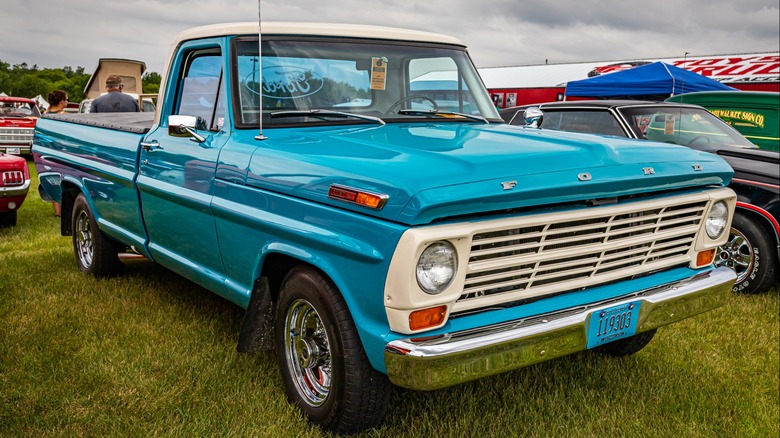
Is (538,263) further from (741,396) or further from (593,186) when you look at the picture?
(741,396)

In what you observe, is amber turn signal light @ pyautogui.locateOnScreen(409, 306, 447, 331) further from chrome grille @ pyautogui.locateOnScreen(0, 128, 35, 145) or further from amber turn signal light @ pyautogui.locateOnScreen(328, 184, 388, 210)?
chrome grille @ pyautogui.locateOnScreen(0, 128, 35, 145)

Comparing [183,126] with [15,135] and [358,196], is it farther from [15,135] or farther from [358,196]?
[15,135]

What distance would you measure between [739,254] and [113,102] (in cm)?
772

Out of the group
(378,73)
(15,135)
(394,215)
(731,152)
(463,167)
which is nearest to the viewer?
(394,215)

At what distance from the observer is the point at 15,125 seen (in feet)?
54.4

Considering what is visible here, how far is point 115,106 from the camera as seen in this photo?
9.07m

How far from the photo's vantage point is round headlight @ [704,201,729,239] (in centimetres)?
357

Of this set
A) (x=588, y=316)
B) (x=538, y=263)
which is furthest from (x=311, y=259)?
(x=588, y=316)

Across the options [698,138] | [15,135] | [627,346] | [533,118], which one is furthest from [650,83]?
[15,135]

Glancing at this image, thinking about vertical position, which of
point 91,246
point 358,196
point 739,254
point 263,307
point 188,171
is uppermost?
point 358,196

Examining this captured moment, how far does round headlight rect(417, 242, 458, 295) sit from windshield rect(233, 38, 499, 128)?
140 cm

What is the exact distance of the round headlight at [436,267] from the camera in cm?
254

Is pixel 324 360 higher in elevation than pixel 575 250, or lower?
lower

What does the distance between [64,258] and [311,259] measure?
4484mm
